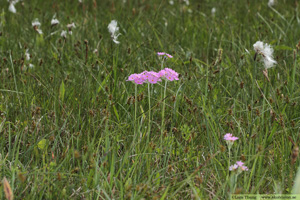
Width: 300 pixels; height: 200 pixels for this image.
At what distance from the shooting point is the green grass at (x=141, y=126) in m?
1.52

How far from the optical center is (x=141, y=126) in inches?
78.3

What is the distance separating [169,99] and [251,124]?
556mm

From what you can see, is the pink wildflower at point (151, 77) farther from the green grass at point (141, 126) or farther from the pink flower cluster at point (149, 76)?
the green grass at point (141, 126)

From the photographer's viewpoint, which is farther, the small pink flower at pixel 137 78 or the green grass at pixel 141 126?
the small pink flower at pixel 137 78

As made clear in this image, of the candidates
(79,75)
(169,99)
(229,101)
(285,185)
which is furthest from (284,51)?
(285,185)

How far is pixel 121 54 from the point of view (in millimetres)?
3201

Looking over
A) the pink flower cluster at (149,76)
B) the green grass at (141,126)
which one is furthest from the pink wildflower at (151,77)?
the green grass at (141,126)

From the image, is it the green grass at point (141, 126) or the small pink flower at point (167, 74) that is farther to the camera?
the small pink flower at point (167, 74)

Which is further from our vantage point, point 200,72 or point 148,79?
point 200,72

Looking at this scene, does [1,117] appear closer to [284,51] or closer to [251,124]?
[251,124]

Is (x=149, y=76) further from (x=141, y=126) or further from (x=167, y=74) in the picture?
(x=141, y=126)

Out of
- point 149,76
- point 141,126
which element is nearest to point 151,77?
point 149,76

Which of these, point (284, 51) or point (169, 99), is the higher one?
point (284, 51)

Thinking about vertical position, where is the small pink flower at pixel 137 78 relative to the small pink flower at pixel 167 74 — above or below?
below
